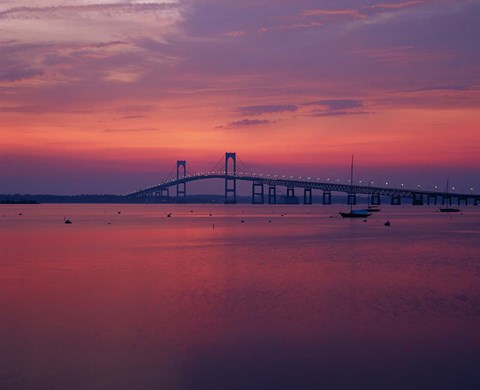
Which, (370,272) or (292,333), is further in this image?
(370,272)

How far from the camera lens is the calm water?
392 inches

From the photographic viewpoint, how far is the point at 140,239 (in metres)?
43.8

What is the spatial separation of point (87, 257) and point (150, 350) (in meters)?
19.4

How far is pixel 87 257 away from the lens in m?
30.0

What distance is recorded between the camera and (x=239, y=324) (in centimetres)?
1405

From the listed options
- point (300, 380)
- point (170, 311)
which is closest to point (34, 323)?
point (170, 311)

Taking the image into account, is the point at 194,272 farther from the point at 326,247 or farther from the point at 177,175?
the point at 177,175

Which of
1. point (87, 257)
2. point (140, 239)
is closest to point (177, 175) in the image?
point (140, 239)

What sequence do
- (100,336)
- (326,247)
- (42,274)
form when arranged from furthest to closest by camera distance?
1. (326,247)
2. (42,274)
3. (100,336)

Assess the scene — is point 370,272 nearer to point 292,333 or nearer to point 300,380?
point 292,333

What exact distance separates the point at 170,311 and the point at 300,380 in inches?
254

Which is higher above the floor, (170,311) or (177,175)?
(177,175)

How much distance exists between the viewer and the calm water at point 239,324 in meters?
9.96

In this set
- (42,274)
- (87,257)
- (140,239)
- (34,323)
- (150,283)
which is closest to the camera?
(34,323)
